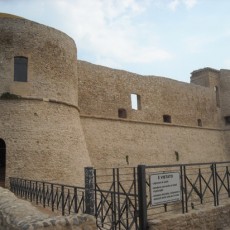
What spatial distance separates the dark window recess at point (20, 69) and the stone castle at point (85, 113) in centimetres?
3

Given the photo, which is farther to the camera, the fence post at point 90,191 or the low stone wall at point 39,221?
the fence post at point 90,191

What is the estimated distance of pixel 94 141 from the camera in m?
14.4

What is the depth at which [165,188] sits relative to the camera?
212 inches

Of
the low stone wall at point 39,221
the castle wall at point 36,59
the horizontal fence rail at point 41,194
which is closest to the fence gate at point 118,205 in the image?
the low stone wall at point 39,221

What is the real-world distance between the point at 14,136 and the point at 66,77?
3008 mm

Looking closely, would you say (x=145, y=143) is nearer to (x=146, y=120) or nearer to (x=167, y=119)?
(x=146, y=120)

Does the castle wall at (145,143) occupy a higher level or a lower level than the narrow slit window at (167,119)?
lower

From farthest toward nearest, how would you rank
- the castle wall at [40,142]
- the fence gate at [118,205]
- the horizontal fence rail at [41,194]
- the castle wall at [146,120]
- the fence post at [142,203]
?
the castle wall at [146,120]
the castle wall at [40,142]
the horizontal fence rail at [41,194]
the fence gate at [118,205]
the fence post at [142,203]

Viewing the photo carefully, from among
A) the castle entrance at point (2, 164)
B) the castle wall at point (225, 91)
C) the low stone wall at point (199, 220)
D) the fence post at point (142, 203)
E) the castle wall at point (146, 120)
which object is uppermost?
the castle wall at point (225, 91)

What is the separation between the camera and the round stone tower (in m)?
10.5

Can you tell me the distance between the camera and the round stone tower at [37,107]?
1049 cm

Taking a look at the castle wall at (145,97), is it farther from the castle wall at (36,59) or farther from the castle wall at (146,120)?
the castle wall at (36,59)

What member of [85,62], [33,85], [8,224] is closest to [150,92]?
[85,62]

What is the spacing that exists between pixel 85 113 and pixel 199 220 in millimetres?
9298
